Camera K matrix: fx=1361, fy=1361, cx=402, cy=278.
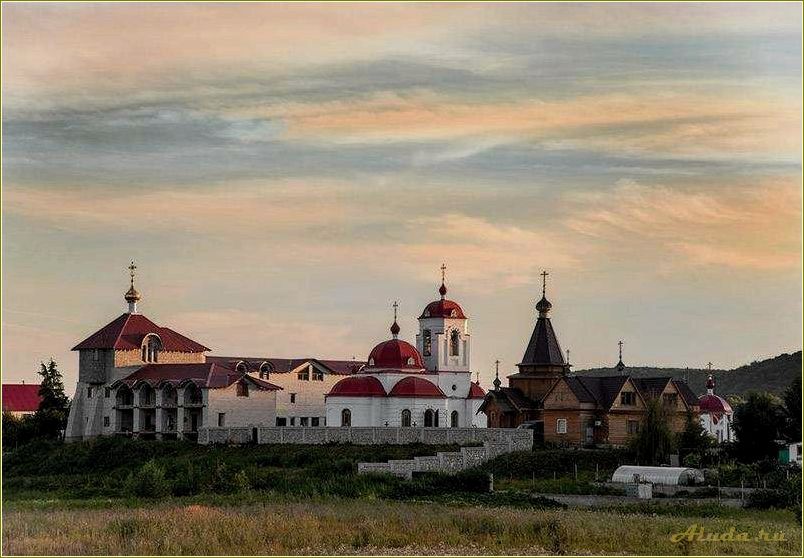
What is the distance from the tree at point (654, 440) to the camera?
41.8 meters

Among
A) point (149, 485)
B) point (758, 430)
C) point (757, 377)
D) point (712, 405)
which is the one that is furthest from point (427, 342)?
point (757, 377)

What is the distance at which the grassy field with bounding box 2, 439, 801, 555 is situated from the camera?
86.4ft

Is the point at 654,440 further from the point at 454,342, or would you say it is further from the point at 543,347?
the point at 454,342

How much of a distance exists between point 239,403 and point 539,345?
39.3ft

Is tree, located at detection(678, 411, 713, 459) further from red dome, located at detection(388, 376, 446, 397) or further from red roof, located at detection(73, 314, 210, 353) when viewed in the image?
red roof, located at detection(73, 314, 210, 353)

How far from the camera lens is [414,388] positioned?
5000 cm

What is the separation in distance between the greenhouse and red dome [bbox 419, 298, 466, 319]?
16294mm

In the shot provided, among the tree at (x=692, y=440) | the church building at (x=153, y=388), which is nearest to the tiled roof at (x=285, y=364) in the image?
the church building at (x=153, y=388)

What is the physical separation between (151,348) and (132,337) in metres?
0.92

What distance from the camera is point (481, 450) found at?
44.2 m

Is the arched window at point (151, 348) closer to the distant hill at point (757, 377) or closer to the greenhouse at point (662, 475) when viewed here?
the greenhouse at point (662, 475)

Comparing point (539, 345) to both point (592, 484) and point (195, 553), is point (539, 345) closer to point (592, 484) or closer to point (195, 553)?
point (592, 484)

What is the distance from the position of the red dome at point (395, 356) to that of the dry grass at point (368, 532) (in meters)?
20.2

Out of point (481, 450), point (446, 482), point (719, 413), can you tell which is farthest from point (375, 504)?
point (719, 413)
